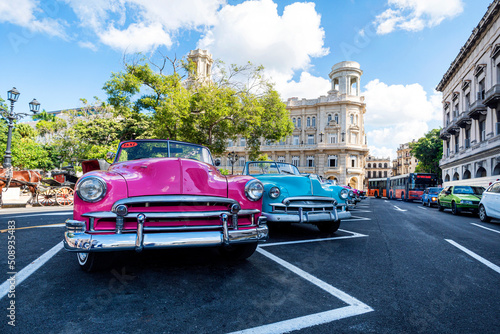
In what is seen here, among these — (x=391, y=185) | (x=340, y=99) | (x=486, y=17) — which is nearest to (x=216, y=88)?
(x=486, y=17)

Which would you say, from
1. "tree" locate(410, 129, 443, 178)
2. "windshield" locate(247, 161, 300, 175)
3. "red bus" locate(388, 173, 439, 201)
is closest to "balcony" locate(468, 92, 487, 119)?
"red bus" locate(388, 173, 439, 201)

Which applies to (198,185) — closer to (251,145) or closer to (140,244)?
(140,244)

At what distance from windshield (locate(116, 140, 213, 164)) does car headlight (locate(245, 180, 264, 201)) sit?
5.02 feet

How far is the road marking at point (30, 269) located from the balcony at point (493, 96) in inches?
1113

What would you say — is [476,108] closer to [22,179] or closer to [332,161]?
[332,161]

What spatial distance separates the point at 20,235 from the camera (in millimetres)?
5098

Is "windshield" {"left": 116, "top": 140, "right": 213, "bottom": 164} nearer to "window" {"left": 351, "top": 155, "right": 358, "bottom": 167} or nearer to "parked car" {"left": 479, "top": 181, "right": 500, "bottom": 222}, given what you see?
"parked car" {"left": 479, "top": 181, "right": 500, "bottom": 222}

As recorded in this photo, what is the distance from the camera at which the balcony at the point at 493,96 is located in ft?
68.7

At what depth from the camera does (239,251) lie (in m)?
3.83

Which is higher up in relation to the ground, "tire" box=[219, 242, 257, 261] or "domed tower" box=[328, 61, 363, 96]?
"domed tower" box=[328, 61, 363, 96]

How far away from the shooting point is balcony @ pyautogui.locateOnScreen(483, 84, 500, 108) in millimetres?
20927

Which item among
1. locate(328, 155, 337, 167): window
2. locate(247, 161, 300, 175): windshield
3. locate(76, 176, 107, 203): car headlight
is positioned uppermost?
locate(328, 155, 337, 167): window

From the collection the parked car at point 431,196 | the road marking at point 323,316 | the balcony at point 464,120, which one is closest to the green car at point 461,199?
the parked car at point 431,196

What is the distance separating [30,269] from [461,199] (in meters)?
16.2
